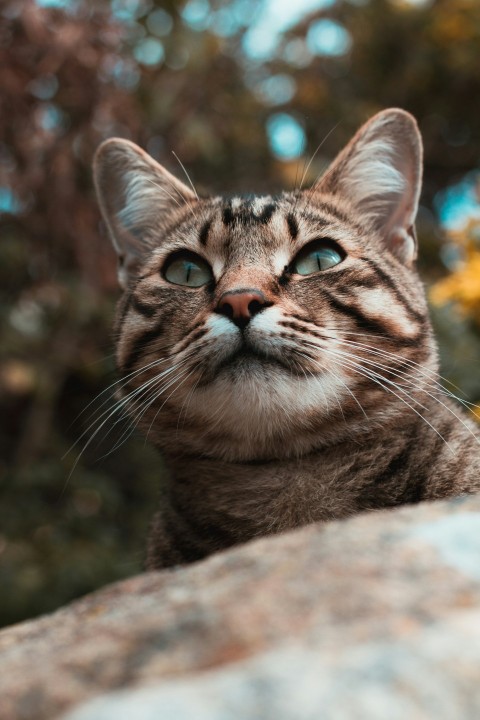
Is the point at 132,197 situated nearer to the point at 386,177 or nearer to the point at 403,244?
the point at 386,177

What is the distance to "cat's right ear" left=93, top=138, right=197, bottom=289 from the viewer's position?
3676 millimetres

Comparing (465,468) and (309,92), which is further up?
(309,92)

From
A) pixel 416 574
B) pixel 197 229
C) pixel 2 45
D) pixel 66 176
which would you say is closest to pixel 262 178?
pixel 66 176

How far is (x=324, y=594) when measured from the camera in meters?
1.39

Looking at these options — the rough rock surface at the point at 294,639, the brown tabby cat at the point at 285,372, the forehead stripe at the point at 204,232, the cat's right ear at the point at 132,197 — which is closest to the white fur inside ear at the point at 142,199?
the cat's right ear at the point at 132,197

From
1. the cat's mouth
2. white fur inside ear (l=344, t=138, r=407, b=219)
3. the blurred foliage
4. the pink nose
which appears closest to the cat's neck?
the cat's mouth

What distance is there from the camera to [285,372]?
2.53m

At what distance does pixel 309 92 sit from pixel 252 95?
31.9 inches

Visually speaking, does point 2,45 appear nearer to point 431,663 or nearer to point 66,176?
point 66,176

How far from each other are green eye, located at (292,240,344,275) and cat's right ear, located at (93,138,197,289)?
2.92 ft

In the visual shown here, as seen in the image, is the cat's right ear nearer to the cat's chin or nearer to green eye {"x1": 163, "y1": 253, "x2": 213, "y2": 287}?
green eye {"x1": 163, "y1": 253, "x2": 213, "y2": 287}

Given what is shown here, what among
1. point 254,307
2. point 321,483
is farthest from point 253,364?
point 321,483

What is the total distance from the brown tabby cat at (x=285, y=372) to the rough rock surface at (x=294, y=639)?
0.90m

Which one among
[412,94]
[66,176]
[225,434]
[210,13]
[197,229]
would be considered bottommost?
[225,434]
